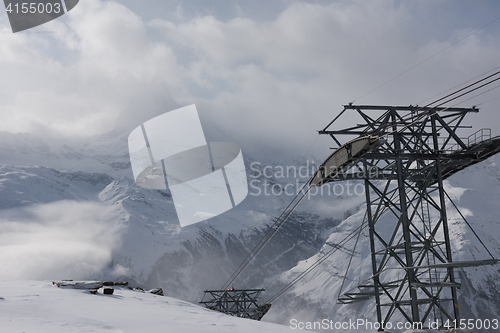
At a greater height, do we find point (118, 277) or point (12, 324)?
point (12, 324)

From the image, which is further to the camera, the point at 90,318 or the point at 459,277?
the point at 459,277

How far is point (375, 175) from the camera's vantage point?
20.0 metres

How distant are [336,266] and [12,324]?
189ft

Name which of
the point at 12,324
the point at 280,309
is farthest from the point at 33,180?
the point at 12,324

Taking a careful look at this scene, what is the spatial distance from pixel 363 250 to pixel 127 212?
82.0 metres

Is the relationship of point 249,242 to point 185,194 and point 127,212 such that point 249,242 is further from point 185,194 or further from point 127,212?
point 127,212

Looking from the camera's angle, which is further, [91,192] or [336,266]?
[91,192]

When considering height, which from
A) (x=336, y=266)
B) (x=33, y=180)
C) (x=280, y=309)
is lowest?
(x=280, y=309)

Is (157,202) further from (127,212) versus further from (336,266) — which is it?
(336,266)

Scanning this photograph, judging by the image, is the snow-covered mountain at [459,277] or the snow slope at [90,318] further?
the snow-covered mountain at [459,277]

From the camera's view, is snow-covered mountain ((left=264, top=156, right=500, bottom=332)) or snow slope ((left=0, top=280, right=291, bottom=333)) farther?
snow-covered mountain ((left=264, top=156, right=500, bottom=332))

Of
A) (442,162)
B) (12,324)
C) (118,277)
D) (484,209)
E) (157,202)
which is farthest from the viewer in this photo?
(157,202)

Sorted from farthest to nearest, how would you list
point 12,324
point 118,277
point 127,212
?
point 127,212 < point 118,277 < point 12,324

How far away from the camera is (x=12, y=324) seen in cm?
696
